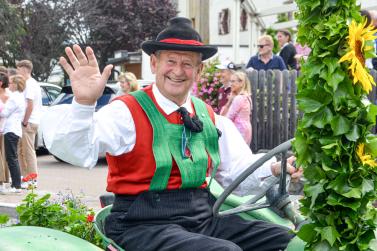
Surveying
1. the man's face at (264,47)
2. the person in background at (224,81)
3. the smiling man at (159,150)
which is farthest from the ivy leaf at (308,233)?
the man's face at (264,47)

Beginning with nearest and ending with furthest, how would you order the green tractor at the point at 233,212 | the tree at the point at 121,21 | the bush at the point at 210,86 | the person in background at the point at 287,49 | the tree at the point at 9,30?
the green tractor at the point at 233,212, the bush at the point at 210,86, the person in background at the point at 287,49, the tree at the point at 9,30, the tree at the point at 121,21

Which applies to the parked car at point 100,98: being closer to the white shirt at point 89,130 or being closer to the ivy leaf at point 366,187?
the white shirt at point 89,130

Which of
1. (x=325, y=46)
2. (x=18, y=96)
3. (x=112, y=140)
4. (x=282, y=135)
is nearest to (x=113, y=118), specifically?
(x=112, y=140)

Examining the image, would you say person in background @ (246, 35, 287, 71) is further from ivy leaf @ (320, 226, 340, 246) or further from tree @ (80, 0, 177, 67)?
tree @ (80, 0, 177, 67)

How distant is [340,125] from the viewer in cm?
255

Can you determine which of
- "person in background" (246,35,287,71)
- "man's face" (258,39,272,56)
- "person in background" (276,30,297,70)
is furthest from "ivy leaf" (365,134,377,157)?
"person in background" (276,30,297,70)

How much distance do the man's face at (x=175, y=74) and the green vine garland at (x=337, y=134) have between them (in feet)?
4.08

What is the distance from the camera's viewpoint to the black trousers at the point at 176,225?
10.8ft

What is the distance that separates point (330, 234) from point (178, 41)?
1580mm

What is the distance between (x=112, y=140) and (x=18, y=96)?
6782mm

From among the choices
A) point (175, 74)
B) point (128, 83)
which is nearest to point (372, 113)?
point (175, 74)

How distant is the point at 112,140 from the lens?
11.6 feet

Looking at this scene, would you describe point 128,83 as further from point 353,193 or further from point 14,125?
point 353,193

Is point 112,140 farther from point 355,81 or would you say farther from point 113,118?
point 355,81
